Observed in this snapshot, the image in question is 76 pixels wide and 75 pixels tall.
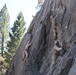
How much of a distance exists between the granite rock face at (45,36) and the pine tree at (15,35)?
606 inches

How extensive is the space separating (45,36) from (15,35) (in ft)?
73.7

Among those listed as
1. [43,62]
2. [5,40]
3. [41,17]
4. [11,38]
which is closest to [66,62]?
[43,62]

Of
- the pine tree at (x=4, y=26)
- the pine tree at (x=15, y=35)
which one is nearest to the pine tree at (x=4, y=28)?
the pine tree at (x=4, y=26)

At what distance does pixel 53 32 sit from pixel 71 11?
8.29 ft

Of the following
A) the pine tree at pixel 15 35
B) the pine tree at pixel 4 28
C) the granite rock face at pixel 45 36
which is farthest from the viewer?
the pine tree at pixel 4 28

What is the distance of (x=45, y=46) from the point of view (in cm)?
2678

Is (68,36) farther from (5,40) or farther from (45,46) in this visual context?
(5,40)

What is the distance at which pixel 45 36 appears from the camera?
27.6m

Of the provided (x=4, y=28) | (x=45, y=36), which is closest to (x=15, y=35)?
(x=4, y=28)

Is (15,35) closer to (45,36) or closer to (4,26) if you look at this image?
(4,26)

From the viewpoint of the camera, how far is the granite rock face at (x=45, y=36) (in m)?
24.0

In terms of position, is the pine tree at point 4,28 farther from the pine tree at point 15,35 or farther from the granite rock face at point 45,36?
the granite rock face at point 45,36

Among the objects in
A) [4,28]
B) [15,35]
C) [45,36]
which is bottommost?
[45,36]

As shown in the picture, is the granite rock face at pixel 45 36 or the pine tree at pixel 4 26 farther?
the pine tree at pixel 4 26
